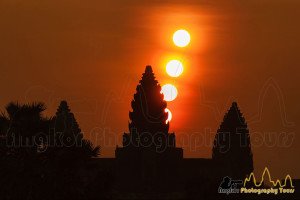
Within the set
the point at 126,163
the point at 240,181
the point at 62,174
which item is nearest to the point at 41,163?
the point at 62,174

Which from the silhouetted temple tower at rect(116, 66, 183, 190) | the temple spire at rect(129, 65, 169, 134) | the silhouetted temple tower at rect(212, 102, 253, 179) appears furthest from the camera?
the temple spire at rect(129, 65, 169, 134)

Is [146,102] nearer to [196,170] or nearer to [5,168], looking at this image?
[196,170]

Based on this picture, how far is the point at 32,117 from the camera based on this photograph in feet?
200

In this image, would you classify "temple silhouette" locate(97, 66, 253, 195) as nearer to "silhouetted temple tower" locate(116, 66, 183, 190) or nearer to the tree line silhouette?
"silhouetted temple tower" locate(116, 66, 183, 190)

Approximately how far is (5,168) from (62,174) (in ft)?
12.5

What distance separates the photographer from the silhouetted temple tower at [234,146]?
11956 centimetres

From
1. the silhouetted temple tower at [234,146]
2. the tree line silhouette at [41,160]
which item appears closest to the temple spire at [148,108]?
the silhouetted temple tower at [234,146]

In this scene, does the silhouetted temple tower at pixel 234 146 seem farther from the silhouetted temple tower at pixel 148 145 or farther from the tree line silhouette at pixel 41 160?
the tree line silhouette at pixel 41 160

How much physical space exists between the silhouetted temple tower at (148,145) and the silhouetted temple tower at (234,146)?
962 centimetres

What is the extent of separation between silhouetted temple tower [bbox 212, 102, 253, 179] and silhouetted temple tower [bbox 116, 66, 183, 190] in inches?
379

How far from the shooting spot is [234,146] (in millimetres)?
119875

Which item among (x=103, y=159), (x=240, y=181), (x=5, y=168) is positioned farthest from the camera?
(x=103, y=159)

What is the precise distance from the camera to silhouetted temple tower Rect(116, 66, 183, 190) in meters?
129

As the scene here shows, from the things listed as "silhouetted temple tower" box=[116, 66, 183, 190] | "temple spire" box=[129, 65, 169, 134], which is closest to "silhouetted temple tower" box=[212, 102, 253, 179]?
"silhouetted temple tower" box=[116, 66, 183, 190]
